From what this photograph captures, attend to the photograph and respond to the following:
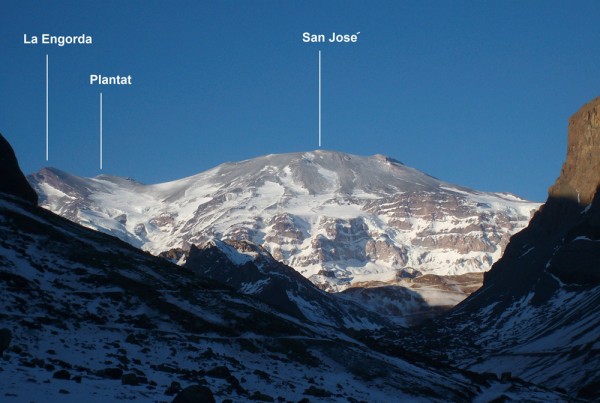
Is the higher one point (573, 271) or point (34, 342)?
point (34, 342)

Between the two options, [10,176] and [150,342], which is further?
[10,176]

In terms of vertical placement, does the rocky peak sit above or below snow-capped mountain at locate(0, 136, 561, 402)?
above

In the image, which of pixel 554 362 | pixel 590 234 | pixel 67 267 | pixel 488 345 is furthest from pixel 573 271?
pixel 67 267

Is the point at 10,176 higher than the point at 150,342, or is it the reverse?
the point at 10,176

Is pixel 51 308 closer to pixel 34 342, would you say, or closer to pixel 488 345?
pixel 34 342

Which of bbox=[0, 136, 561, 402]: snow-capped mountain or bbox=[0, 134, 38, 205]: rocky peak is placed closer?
bbox=[0, 136, 561, 402]: snow-capped mountain
